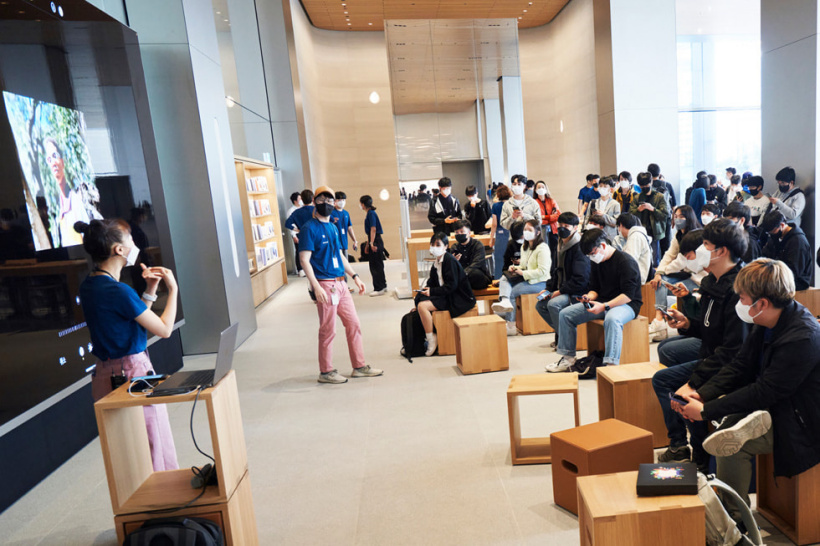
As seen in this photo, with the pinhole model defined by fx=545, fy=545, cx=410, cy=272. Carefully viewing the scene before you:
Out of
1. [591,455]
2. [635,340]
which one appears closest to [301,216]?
[635,340]

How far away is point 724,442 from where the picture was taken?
242 centimetres

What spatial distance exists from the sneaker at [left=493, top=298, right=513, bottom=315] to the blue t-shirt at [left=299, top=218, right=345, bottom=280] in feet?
7.68

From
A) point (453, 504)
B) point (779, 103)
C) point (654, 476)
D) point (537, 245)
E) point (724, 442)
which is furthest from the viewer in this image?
point (779, 103)

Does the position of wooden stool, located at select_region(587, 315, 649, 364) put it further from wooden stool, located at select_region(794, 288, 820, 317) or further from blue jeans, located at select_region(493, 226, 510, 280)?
blue jeans, located at select_region(493, 226, 510, 280)

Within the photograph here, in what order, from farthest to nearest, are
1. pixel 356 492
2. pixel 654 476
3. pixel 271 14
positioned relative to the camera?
pixel 271 14 < pixel 356 492 < pixel 654 476

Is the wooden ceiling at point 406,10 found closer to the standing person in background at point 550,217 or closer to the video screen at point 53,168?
the standing person in background at point 550,217

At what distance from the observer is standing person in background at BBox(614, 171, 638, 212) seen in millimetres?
8766

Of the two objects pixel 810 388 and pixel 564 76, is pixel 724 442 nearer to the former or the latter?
pixel 810 388

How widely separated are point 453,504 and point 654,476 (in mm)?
1186

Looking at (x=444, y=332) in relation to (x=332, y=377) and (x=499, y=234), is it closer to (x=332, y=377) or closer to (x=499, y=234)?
(x=332, y=377)

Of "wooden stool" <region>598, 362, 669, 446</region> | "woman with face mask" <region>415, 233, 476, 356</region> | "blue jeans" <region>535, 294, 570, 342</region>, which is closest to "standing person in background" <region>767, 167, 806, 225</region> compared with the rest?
"blue jeans" <region>535, 294, 570, 342</region>

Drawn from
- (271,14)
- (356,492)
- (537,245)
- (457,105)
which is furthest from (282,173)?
(356,492)

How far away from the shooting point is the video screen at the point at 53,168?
3773mm

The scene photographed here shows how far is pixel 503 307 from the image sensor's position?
664 cm
